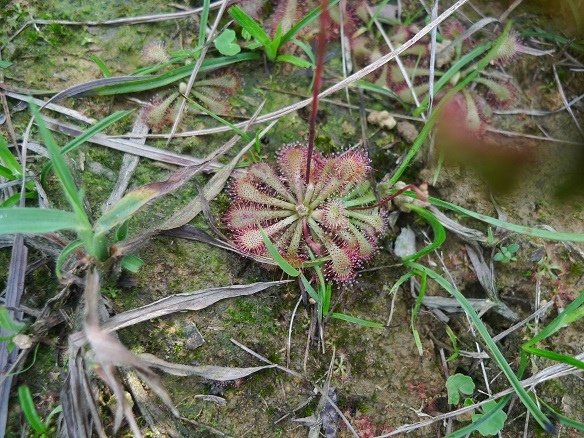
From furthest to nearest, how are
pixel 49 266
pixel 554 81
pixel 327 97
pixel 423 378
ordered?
pixel 554 81 < pixel 327 97 < pixel 423 378 < pixel 49 266

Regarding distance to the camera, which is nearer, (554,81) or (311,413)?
(311,413)

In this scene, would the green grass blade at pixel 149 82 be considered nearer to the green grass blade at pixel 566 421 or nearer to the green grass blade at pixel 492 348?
the green grass blade at pixel 492 348

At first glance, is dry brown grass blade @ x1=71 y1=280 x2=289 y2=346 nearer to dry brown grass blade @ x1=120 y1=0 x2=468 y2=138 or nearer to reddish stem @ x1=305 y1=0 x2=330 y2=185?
reddish stem @ x1=305 y1=0 x2=330 y2=185

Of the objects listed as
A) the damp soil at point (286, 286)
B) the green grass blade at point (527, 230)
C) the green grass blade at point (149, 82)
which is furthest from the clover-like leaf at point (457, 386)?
the green grass blade at point (149, 82)

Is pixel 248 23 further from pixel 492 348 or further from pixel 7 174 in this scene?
pixel 492 348

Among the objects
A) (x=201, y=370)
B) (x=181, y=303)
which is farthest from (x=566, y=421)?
(x=181, y=303)

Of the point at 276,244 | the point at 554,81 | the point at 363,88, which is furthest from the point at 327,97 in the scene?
the point at 554,81

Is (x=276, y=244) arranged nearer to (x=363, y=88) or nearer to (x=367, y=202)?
(x=367, y=202)
